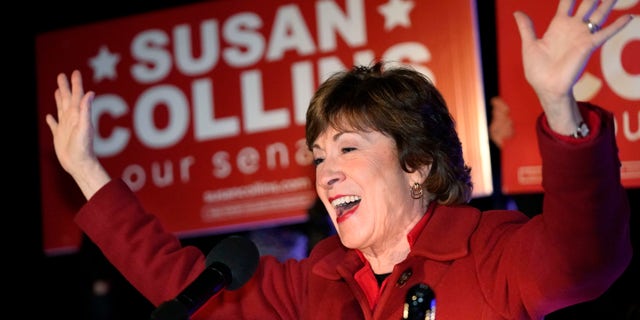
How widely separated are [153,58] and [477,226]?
291 cm

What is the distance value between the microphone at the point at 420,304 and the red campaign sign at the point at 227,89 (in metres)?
2.07

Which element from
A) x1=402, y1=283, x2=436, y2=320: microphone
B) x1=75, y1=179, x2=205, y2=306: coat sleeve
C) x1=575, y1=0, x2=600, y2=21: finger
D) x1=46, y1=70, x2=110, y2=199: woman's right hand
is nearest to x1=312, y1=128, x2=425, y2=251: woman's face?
x1=402, y1=283, x2=436, y2=320: microphone

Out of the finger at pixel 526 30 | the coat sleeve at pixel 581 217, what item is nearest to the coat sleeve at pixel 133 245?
the coat sleeve at pixel 581 217

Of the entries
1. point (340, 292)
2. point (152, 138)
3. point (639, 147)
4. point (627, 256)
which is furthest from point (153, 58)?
point (627, 256)

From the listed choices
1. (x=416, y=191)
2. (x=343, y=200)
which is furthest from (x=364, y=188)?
(x=416, y=191)

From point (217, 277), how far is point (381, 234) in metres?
0.57

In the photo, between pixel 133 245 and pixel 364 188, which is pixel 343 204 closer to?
pixel 364 188

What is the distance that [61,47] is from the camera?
4.92 metres

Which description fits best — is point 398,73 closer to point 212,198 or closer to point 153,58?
point 212,198

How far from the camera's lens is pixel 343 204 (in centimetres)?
229

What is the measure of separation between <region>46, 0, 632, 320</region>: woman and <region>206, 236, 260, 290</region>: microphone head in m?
0.37

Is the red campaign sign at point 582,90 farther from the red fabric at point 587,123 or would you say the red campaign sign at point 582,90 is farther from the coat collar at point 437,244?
the red fabric at point 587,123

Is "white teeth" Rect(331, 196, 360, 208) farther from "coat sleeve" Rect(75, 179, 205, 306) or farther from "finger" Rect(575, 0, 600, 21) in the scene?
"finger" Rect(575, 0, 600, 21)

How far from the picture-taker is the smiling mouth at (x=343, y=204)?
2.27 m
